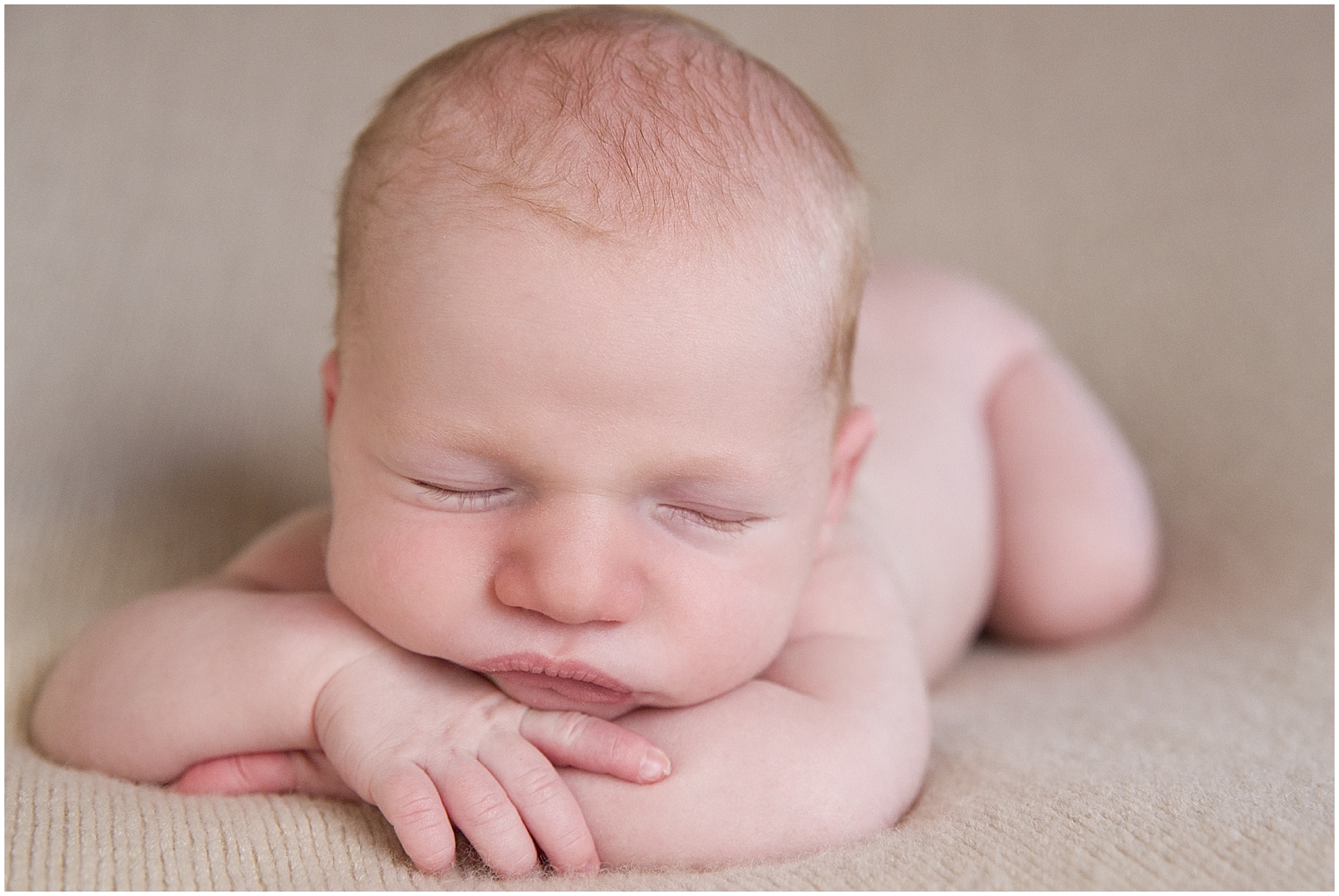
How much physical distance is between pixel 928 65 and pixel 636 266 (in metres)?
1.51

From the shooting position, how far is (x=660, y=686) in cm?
86

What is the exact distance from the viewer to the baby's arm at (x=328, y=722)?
0.80 m

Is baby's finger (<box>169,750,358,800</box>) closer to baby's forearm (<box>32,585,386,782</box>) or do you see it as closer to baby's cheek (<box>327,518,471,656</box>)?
baby's forearm (<box>32,585,386,782</box>)

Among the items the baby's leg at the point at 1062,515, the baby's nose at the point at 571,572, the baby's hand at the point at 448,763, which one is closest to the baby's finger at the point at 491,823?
the baby's hand at the point at 448,763

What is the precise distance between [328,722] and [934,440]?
0.78 m

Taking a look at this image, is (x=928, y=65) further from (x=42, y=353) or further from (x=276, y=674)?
(x=276, y=674)

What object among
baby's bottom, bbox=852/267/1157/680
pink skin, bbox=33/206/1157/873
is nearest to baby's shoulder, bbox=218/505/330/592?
pink skin, bbox=33/206/1157/873

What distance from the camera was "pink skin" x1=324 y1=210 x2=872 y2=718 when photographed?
0.79 m

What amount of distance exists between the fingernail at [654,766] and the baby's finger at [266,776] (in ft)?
0.73

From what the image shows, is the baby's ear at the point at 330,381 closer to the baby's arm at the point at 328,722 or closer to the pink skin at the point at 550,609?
the pink skin at the point at 550,609

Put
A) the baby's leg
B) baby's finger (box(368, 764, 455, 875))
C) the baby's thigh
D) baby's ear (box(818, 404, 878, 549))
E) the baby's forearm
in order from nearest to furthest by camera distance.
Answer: baby's finger (box(368, 764, 455, 875)) → the baby's forearm → baby's ear (box(818, 404, 878, 549)) → the baby's thigh → the baby's leg

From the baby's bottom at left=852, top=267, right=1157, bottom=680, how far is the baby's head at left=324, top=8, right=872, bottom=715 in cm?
45

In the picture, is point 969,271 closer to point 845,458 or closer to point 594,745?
point 845,458

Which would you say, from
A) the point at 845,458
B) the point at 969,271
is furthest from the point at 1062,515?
the point at 969,271
